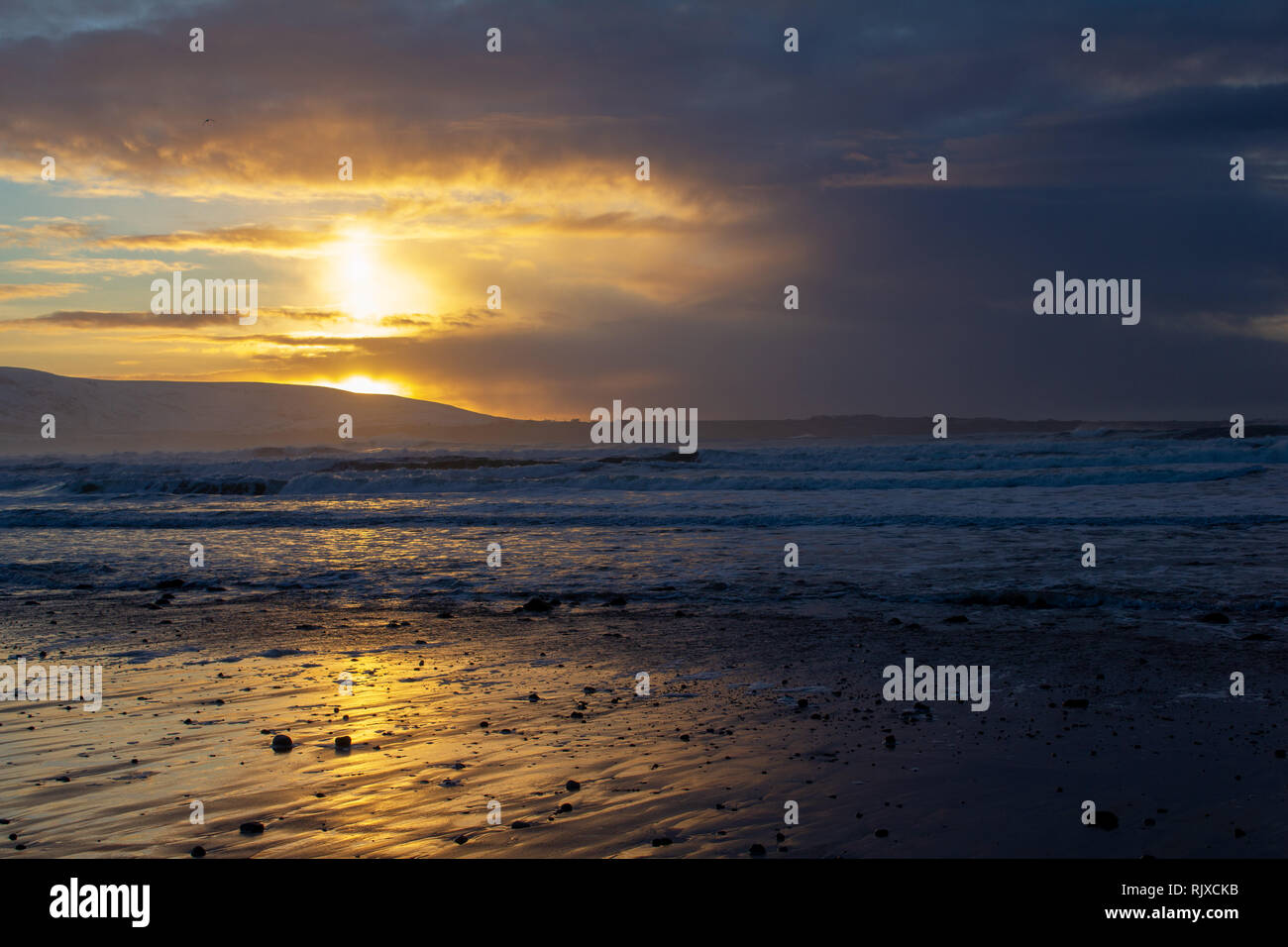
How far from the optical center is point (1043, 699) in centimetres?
601

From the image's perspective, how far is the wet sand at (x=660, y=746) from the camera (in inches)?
155

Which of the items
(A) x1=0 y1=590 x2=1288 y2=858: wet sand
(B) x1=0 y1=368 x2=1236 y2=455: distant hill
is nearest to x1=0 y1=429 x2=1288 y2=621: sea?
(A) x1=0 y1=590 x2=1288 y2=858: wet sand

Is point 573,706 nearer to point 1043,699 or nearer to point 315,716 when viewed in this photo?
point 315,716

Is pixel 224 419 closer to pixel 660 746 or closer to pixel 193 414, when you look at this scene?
pixel 193 414

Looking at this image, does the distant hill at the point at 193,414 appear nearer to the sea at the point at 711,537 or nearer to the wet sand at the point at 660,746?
the sea at the point at 711,537

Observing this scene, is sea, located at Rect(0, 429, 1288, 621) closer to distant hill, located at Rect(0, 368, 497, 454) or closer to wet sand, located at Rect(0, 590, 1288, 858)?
wet sand, located at Rect(0, 590, 1288, 858)

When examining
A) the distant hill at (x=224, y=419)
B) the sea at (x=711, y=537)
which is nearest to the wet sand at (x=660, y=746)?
the sea at (x=711, y=537)

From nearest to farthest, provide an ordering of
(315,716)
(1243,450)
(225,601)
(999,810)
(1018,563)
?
(999,810), (315,716), (225,601), (1018,563), (1243,450)

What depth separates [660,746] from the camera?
5164 mm

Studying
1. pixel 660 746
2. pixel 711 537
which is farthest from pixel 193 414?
pixel 660 746

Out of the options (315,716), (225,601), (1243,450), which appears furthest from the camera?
(1243,450)

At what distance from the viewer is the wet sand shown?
3.93 metres

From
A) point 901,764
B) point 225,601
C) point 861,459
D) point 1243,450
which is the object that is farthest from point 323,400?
point 901,764
